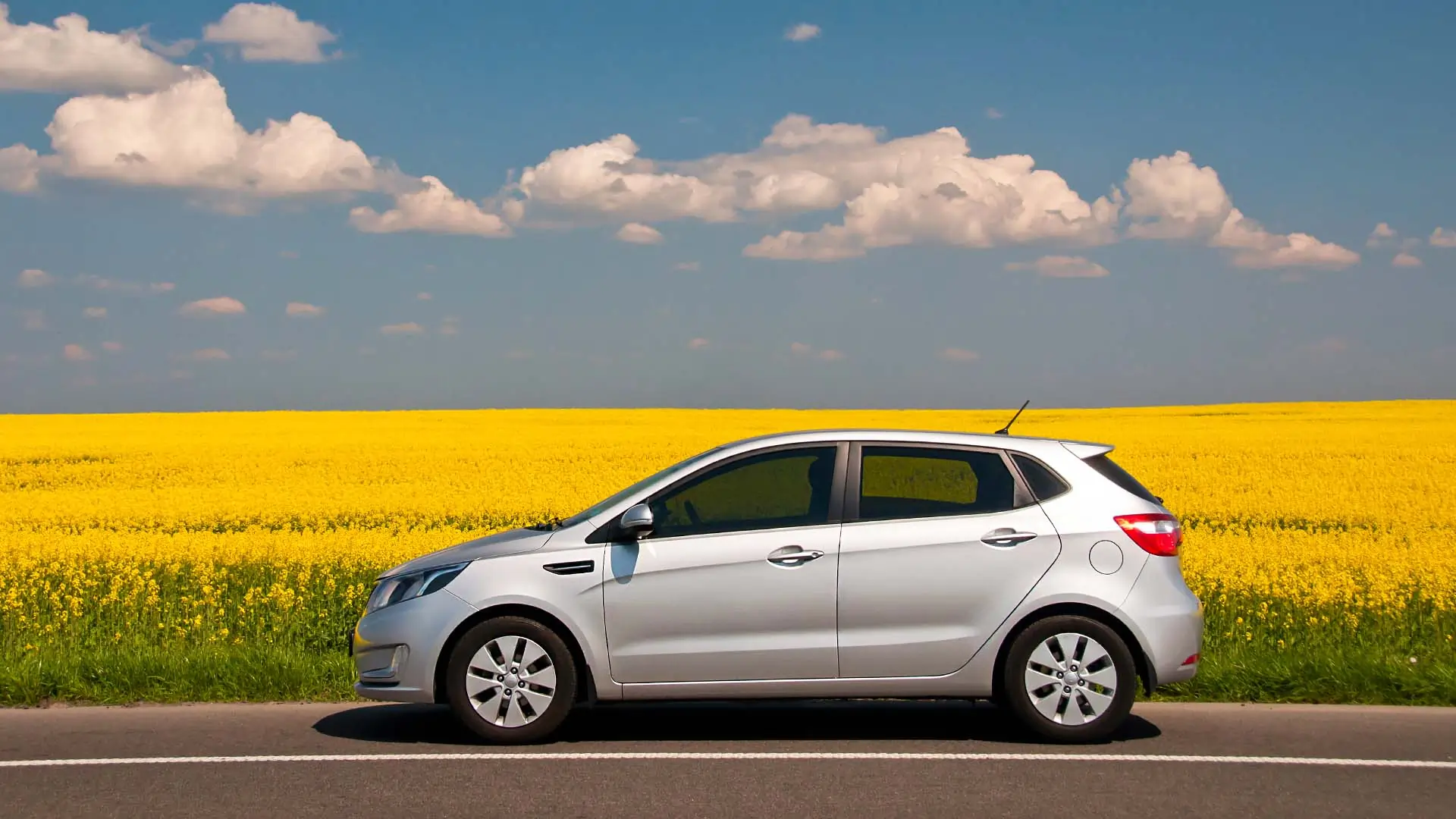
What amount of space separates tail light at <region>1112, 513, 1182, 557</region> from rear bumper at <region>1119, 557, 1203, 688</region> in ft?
0.19

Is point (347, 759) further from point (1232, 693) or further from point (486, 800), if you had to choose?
point (1232, 693)

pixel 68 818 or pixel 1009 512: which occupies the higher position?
pixel 1009 512

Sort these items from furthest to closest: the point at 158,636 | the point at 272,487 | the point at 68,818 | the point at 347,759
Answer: the point at 272,487 → the point at 158,636 → the point at 347,759 → the point at 68,818

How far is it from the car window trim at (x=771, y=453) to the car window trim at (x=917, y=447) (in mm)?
29

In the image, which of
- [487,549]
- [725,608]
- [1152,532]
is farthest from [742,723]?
[1152,532]

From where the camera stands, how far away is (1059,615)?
7.51m

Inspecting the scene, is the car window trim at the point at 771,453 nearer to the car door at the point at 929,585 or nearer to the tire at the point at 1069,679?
the car door at the point at 929,585

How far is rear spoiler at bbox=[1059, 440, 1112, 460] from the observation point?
7.88 m

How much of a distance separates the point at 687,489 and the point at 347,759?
7.09 ft

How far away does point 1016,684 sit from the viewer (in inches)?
293

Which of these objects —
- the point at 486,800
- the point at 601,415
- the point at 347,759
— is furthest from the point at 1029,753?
the point at 601,415

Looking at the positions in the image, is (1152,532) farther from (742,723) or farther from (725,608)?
(742,723)

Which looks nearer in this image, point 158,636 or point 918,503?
point 918,503

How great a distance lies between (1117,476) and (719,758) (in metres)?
2.63
